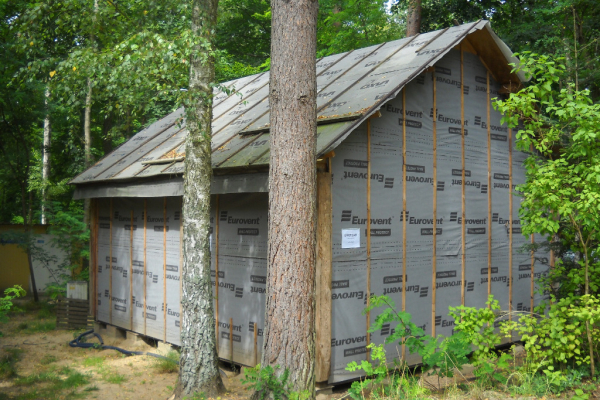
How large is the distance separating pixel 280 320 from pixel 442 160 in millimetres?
4078

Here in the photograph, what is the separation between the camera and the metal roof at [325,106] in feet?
23.9

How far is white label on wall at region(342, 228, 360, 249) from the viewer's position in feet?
23.6

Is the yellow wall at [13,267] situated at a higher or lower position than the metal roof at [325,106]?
lower

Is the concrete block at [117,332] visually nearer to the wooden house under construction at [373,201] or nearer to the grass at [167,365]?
the wooden house under construction at [373,201]

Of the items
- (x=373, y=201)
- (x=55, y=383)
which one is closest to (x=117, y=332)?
(x=55, y=383)

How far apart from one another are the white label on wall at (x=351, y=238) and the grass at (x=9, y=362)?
5656mm

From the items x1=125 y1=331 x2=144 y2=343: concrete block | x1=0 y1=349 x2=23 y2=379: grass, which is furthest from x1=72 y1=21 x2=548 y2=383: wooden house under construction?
x1=0 y1=349 x2=23 y2=379: grass

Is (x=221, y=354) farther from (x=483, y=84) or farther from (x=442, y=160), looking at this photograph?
(x=483, y=84)

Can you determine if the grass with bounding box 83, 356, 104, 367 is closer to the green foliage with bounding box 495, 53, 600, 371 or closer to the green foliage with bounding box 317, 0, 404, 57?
the green foliage with bounding box 495, 53, 600, 371

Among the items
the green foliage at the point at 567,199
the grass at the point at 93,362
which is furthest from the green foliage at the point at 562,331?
the grass at the point at 93,362

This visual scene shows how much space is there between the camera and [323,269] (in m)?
6.93

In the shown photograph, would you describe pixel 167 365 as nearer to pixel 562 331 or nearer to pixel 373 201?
pixel 373 201

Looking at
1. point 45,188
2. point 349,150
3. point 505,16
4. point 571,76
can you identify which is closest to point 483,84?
point 571,76

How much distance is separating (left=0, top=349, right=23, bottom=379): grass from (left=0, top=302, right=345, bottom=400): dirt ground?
0.03m
